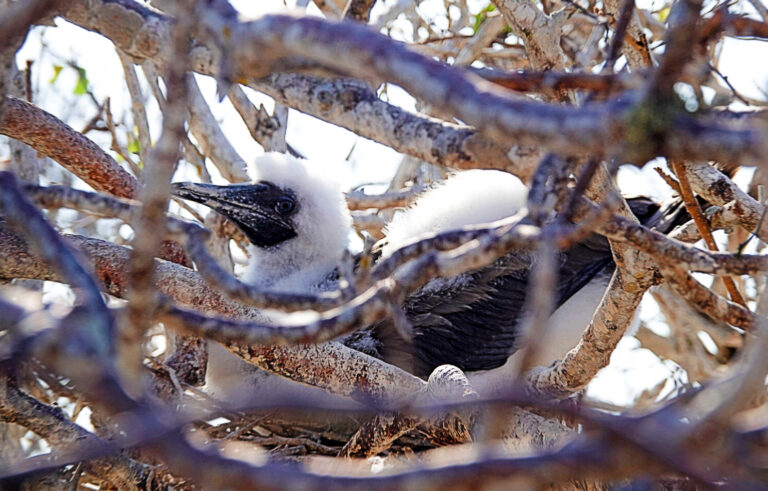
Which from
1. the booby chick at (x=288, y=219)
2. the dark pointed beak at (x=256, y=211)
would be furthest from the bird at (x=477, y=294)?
the booby chick at (x=288, y=219)

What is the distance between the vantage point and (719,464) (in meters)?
→ 1.09

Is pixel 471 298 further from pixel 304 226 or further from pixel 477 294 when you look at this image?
pixel 304 226

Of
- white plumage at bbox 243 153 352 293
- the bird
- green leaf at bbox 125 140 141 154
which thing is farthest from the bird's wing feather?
green leaf at bbox 125 140 141 154

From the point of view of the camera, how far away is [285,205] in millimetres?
4094

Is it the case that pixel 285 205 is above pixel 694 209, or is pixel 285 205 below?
below

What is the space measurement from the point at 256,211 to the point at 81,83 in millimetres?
1082

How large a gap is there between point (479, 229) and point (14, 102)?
1841 millimetres

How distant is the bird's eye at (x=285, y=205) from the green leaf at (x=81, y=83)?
1.07 m

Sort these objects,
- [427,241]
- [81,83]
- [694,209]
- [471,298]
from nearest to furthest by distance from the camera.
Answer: [427,241]
[694,209]
[471,298]
[81,83]

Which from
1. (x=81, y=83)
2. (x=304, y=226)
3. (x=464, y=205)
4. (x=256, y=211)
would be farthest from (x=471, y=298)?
(x=81, y=83)

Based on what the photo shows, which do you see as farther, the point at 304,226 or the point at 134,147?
the point at 134,147

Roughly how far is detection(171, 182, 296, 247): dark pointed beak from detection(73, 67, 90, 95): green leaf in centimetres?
94

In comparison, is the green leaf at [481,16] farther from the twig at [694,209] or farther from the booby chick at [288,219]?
the twig at [694,209]

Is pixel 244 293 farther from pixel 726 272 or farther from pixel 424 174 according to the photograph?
pixel 424 174
